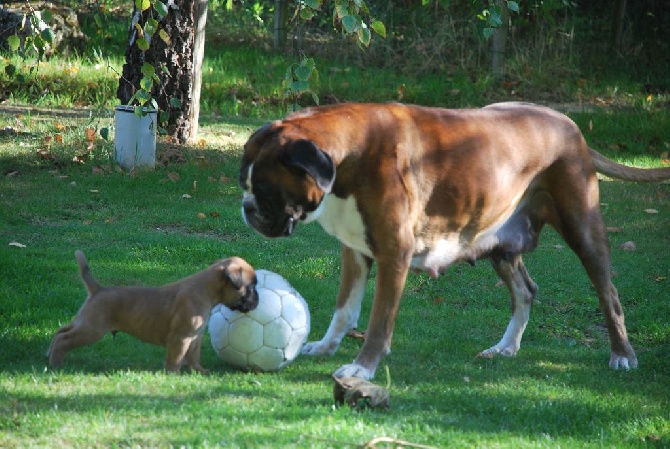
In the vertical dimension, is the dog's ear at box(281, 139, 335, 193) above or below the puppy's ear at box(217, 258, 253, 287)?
above

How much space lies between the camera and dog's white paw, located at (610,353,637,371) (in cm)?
694

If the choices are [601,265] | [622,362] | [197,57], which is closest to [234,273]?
[601,265]

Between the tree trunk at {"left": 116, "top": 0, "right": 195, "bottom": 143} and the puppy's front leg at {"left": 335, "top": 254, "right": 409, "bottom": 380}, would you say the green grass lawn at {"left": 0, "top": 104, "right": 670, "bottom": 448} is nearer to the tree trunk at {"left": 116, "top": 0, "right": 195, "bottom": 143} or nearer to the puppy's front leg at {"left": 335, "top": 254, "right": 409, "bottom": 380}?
the puppy's front leg at {"left": 335, "top": 254, "right": 409, "bottom": 380}

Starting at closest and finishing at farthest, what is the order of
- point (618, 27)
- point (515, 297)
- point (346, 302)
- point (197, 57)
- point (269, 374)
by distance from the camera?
point (269, 374)
point (346, 302)
point (515, 297)
point (197, 57)
point (618, 27)

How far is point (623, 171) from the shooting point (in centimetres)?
733

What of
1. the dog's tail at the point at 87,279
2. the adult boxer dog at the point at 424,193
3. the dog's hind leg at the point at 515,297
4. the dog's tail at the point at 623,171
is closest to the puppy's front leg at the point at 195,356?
the dog's tail at the point at 87,279

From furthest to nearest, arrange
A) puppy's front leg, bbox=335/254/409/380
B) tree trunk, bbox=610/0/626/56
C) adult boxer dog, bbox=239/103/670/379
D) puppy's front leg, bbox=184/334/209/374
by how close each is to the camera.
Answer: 1. tree trunk, bbox=610/0/626/56
2. puppy's front leg, bbox=335/254/409/380
3. puppy's front leg, bbox=184/334/209/374
4. adult boxer dog, bbox=239/103/670/379

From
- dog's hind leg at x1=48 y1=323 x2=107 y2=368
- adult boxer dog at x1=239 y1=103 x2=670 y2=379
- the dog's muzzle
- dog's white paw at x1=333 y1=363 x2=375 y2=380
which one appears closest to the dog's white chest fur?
adult boxer dog at x1=239 y1=103 x2=670 y2=379

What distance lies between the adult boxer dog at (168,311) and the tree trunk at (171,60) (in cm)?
586

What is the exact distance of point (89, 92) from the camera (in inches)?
582

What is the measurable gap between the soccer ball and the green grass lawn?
121 mm

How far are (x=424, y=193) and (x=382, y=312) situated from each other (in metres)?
0.85

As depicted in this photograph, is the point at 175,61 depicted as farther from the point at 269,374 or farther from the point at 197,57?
the point at 269,374

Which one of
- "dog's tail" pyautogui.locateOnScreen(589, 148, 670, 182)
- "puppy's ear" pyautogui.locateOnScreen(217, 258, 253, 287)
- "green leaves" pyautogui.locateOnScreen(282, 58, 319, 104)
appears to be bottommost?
"puppy's ear" pyautogui.locateOnScreen(217, 258, 253, 287)
